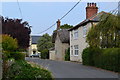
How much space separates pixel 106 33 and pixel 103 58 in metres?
2.25

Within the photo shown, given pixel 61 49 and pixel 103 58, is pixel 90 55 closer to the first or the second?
pixel 103 58

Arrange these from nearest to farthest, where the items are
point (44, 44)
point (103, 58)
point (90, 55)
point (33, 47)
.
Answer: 1. point (103, 58)
2. point (90, 55)
3. point (44, 44)
4. point (33, 47)

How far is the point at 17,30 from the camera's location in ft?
104

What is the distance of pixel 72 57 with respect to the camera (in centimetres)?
3722

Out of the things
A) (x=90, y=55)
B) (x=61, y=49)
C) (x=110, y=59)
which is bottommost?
(x=110, y=59)

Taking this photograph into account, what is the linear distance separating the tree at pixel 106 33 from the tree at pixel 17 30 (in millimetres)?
12135

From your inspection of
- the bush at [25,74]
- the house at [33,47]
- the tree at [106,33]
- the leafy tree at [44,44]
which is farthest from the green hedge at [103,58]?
the house at [33,47]

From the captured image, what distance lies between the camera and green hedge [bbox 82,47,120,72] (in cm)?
1805

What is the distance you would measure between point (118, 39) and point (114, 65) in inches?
120

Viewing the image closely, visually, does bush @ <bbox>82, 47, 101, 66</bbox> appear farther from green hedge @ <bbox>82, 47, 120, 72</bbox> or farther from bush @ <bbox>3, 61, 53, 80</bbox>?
bush @ <bbox>3, 61, 53, 80</bbox>

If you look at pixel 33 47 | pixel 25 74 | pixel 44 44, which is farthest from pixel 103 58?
pixel 33 47

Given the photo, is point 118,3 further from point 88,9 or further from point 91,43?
point 88,9

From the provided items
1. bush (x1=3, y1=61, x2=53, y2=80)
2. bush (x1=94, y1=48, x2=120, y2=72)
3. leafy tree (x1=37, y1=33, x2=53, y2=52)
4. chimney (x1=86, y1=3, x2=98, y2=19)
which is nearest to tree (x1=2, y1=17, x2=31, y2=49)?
chimney (x1=86, y1=3, x2=98, y2=19)

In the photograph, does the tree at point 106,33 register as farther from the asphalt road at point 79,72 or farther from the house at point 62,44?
the house at point 62,44
